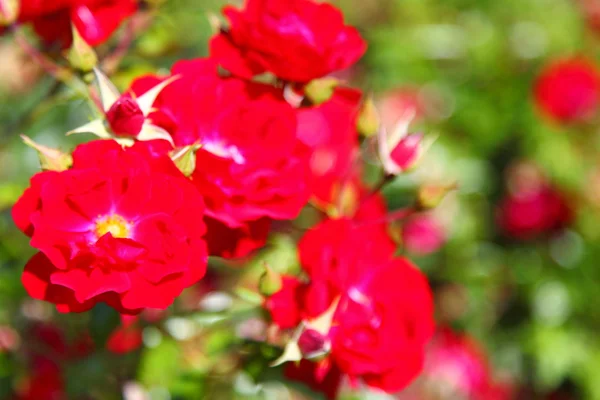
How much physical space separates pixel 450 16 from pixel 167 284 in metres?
2.54

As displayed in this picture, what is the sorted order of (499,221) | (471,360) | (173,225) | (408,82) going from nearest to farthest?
(173,225), (471,360), (499,221), (408,82)

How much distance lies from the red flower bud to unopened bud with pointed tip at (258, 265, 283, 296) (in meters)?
0.26

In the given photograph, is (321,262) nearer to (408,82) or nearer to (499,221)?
(499,221)

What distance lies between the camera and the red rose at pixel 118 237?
76 centimetres

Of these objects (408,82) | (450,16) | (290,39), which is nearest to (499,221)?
(408,82)

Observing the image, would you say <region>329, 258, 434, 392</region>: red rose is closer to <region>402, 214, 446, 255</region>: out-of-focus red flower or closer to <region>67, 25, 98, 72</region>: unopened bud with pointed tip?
<region>67, 25, 98, 72</region>: unopened bud with pointed tip

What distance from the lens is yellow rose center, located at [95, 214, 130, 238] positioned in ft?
2.70

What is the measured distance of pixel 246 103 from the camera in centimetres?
88

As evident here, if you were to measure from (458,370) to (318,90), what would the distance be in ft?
5.36

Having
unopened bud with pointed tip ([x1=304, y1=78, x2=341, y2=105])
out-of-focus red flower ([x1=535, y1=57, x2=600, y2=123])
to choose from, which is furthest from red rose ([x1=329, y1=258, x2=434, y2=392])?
out-of-focus red flower ([x1=535, y1=57, x2=600, y2=123])

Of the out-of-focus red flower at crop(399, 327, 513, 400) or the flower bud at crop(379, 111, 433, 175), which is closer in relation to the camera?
the flower bud at crop(379, 111, 433, 175)

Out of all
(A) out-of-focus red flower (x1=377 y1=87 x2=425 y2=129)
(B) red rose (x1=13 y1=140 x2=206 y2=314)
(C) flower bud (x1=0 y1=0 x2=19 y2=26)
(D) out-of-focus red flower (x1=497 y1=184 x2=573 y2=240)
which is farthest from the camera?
(A) out-of-focus red flower (x1=377 y1=87 x2=425 y2=129)

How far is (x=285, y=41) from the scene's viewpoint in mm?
866

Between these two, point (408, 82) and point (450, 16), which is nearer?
point (408, 82)
